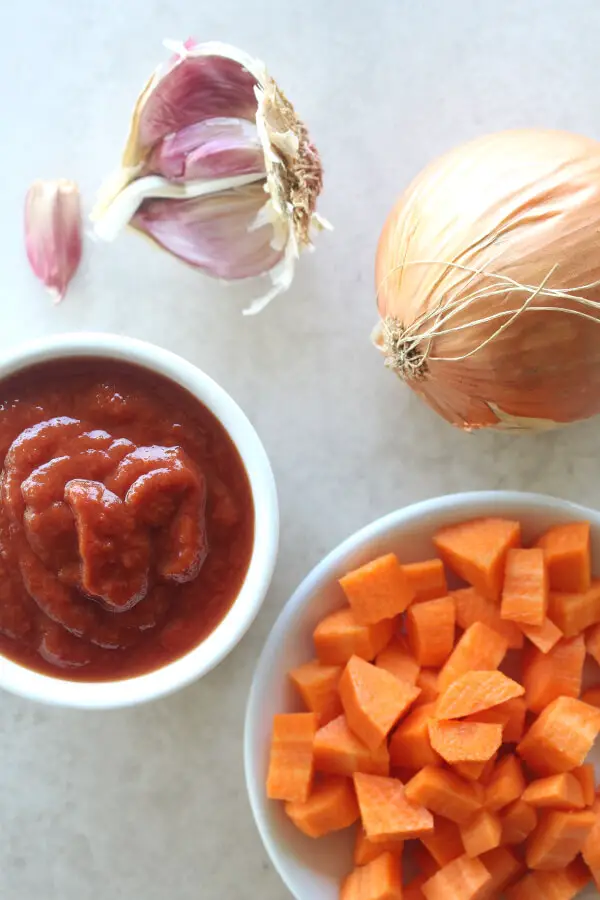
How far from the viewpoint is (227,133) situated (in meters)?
1.34

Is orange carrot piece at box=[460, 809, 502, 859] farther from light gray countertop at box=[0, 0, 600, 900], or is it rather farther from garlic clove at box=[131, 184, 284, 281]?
garlic clove at box=[131, 184, 284, 281]

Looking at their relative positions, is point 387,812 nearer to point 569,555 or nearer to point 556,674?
point 556,674

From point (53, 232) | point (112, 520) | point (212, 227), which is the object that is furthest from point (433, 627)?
point (53, 232)

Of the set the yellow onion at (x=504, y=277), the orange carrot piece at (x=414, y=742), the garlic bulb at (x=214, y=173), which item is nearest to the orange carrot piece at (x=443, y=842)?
the orange carrot piece at (x=414, y=742)

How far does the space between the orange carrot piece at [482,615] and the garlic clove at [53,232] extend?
2.79ft

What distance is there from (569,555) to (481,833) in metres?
0.44

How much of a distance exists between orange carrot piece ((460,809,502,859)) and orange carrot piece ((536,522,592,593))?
1.22ft

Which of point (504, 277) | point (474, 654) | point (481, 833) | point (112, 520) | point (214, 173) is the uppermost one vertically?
point (214, 173)

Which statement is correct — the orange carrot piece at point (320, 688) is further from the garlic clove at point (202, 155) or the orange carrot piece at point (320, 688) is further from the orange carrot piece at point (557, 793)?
the garlic clove at point (202, 155)

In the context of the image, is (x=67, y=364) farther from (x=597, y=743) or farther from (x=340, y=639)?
(x=597, y=743)

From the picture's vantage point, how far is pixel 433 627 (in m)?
Answer: 1.35

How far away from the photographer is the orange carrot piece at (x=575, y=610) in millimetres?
1345

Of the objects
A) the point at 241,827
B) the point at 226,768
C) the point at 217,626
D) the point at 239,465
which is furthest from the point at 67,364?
the point at 241,827

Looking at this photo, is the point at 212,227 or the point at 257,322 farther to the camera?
the point at 257,322
